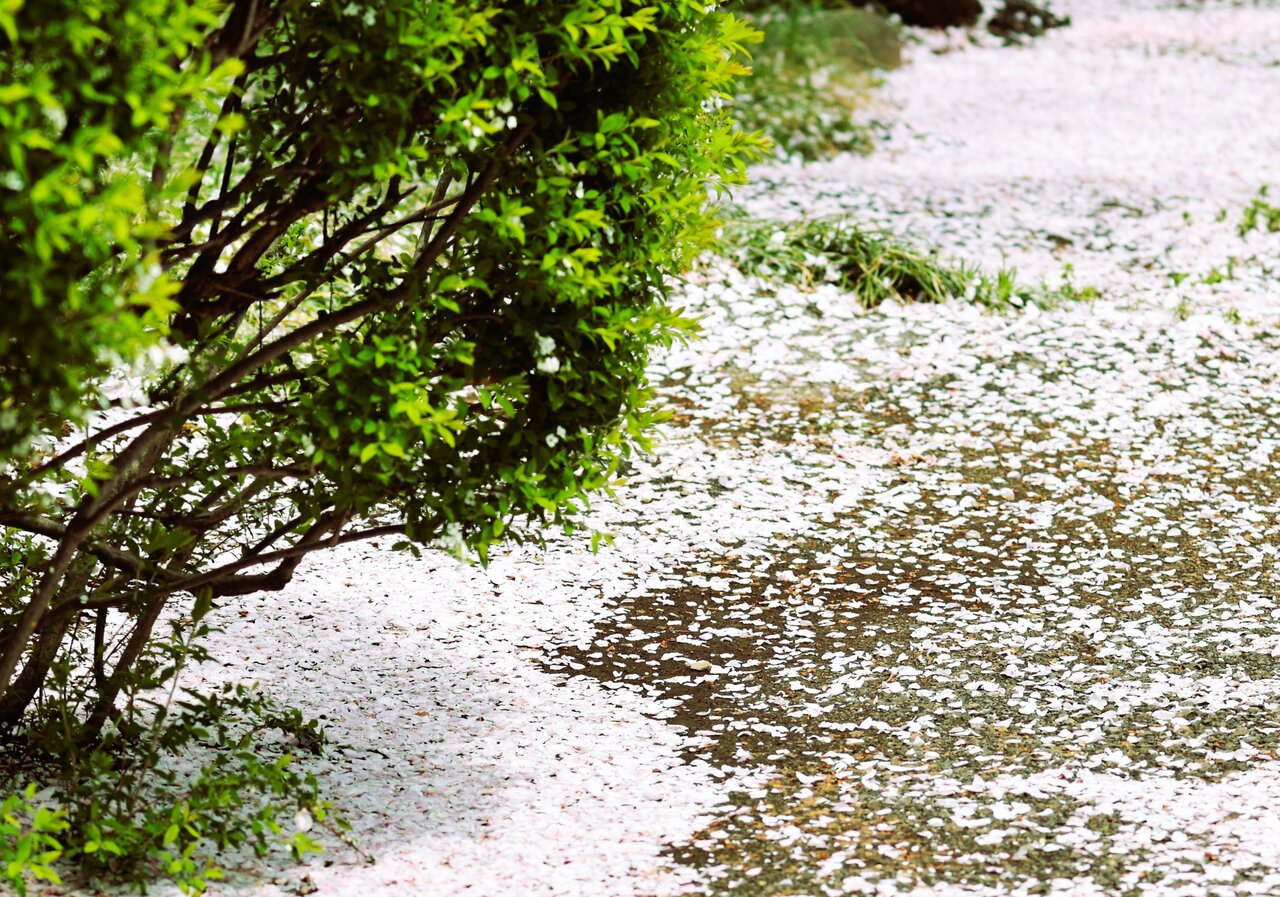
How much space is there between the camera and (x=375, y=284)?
3521 millimetres

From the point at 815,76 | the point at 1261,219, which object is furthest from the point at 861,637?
the point at 815,76

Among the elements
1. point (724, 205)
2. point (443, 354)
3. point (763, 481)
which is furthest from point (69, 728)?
point (724, 205)

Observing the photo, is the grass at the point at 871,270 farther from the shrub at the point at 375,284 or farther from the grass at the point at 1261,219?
the shrub at the point at 375,284

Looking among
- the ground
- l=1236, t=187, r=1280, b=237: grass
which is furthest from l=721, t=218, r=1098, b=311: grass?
l=1236, t=187, r=1280, b=237: grass

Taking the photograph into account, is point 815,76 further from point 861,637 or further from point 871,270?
point 861,637

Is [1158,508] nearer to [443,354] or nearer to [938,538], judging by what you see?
[938,538]

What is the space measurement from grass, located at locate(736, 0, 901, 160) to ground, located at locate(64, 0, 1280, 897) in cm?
304

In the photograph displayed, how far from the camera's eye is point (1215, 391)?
23.7ft

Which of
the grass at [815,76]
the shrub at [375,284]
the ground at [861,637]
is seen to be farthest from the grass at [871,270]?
the shrub at [375,284]

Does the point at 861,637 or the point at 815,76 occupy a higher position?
the point at 815,76

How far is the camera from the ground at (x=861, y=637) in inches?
143

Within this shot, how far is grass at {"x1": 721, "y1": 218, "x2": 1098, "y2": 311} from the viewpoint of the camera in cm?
840

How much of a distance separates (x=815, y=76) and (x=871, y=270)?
5254 millimetres

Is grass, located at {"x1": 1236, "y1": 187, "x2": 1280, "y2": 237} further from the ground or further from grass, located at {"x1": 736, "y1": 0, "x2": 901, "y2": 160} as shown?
grass, located at {"x1": 736, "y1": 0, "x2": 901, "y2": 160}
